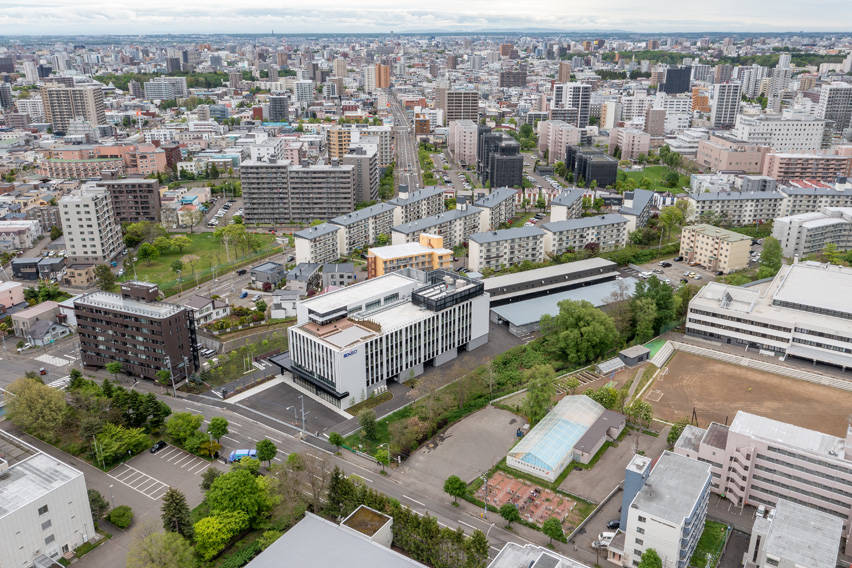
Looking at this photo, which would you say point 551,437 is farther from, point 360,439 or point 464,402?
point 360,439

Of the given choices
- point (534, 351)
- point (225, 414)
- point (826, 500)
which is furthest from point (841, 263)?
point (225, 414)

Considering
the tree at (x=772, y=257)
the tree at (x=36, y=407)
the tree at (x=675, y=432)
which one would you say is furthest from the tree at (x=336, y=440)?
the tree at (x=772, y=257)

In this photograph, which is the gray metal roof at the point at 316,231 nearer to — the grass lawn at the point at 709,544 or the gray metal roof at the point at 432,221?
the gray metal roof at the point at 432,221

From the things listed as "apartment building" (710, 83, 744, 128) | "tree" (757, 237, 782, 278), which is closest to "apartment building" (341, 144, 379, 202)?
"tree" (757, 237, 782, 278)

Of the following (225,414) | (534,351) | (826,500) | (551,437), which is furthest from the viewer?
(534,351)

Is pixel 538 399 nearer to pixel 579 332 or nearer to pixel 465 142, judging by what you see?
Answer: pixel 579 332

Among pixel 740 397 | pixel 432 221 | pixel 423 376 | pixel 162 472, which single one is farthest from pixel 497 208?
pixel 162 472
